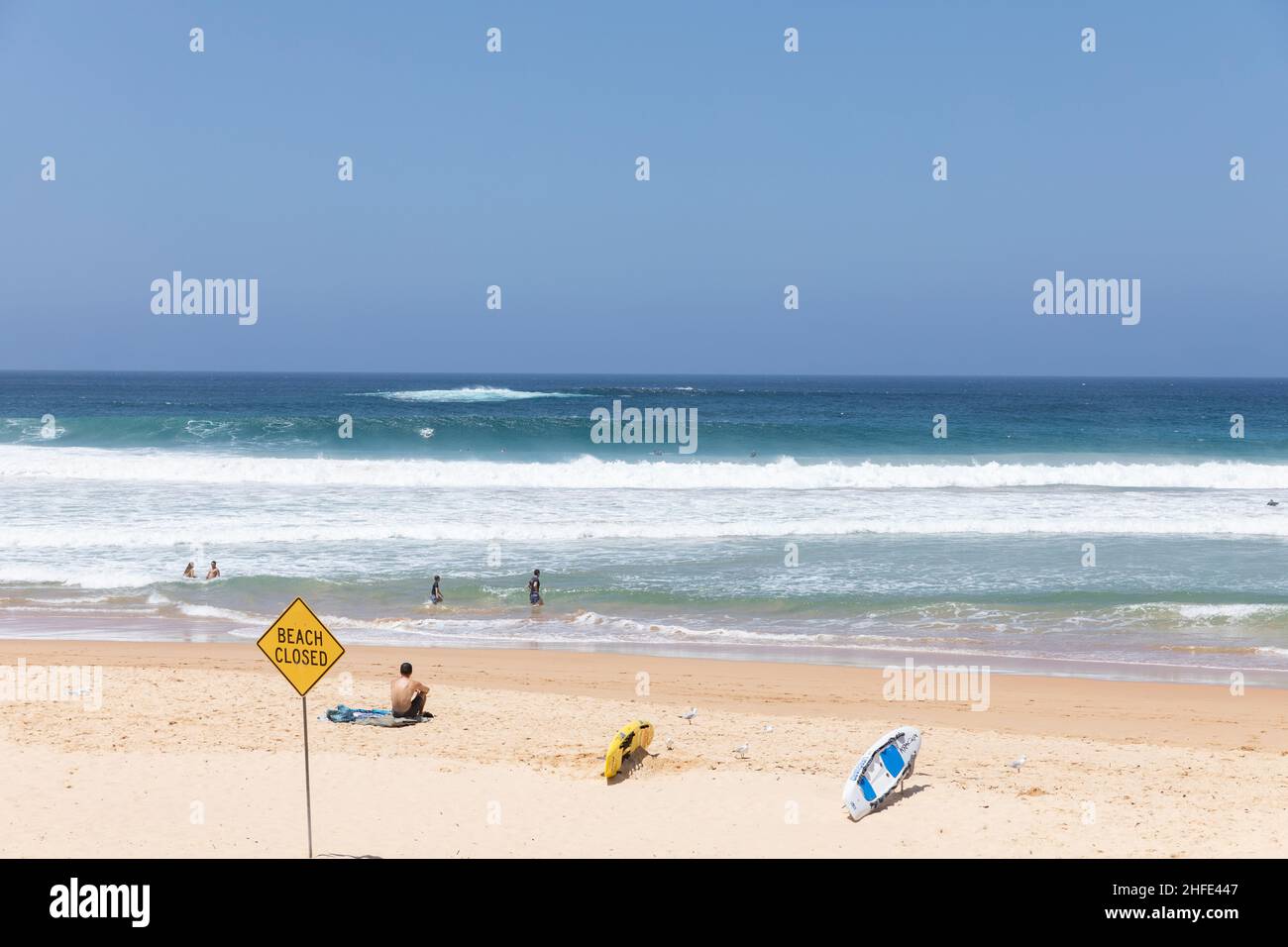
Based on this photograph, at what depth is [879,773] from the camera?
28.1ft

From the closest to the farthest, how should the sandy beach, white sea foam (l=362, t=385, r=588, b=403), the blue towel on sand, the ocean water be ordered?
the sandy beach
the blue towel on sand
the ocean water
white sea foam (l=362, t=385, r=588, b=403)

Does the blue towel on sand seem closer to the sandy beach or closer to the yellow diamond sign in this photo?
the sandy beach

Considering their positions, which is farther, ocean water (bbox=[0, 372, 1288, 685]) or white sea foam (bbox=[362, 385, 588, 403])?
white sea foam (bbox=[362, 385, 588, 403])

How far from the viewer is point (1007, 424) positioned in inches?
2320

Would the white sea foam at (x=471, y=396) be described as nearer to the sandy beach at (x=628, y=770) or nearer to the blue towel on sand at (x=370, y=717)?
the sandy beach at (x=628, y=770)

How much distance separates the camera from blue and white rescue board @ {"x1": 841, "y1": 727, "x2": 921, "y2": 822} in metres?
8.29

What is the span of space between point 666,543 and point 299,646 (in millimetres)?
16149

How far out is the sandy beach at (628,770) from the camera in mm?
7785

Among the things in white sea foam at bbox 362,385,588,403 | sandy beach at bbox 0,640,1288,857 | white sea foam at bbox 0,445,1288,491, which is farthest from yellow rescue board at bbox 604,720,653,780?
white sea foam at bbox 362,385,588,403

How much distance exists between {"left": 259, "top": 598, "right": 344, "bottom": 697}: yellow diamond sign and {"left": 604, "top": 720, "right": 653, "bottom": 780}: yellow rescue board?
2.95m

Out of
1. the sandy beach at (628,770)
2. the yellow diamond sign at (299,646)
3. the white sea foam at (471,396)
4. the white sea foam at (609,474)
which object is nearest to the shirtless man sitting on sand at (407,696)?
the sandy beach at (628,770)

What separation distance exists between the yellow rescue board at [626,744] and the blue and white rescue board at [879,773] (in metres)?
1.96

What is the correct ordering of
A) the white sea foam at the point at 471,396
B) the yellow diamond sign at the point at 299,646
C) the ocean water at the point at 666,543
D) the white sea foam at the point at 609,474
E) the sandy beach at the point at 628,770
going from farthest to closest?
the white sea foam at the point at 471,396, the white sea foam at the point at 609,474, the ocean water at the point at 666,543, the sandy beach at the point at 628,770, the yellow diamond sign at the point at 299,646
